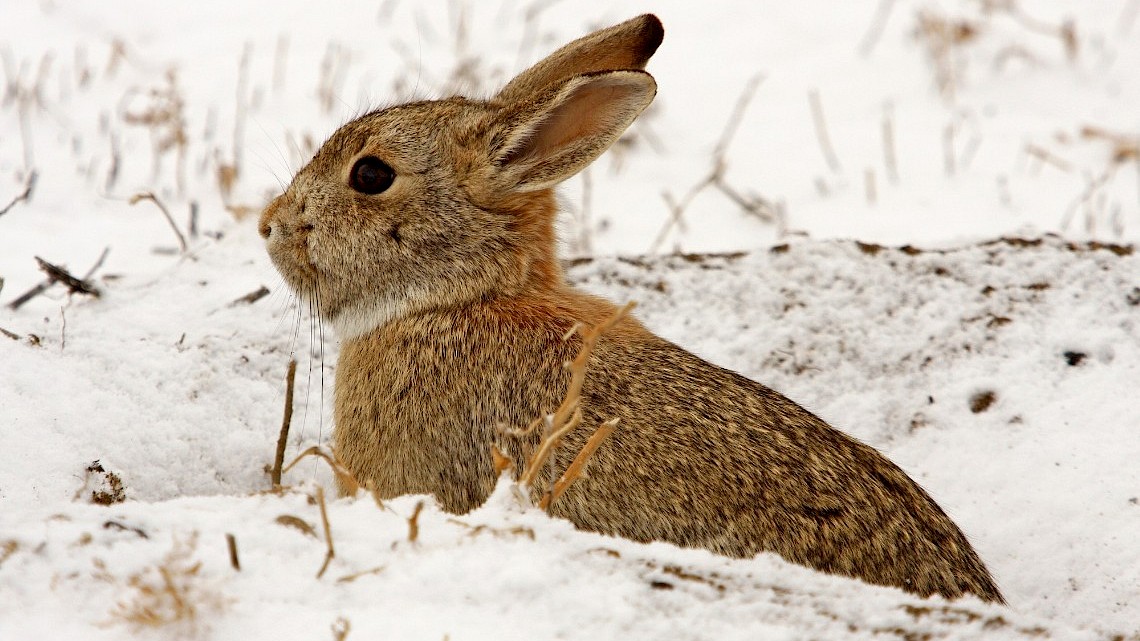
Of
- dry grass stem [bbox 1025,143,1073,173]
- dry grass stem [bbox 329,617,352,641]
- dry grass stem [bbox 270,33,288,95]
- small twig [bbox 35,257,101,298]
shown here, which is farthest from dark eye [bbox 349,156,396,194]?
dry grass stem [bbox 1025,143,1073,173]

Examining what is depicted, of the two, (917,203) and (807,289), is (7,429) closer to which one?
(807,289)

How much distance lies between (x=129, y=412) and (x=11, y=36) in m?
5.41

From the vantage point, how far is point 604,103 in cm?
375

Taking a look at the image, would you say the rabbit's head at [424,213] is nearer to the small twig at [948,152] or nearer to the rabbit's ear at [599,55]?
the rabbit's ear at [599,55]

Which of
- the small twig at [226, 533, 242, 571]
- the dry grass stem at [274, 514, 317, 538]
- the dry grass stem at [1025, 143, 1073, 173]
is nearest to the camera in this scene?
the small twig at [226, 533, 242, 571]

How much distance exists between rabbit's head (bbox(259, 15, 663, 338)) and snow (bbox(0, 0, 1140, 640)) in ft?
1.57

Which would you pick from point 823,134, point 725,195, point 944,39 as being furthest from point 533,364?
point 944,39

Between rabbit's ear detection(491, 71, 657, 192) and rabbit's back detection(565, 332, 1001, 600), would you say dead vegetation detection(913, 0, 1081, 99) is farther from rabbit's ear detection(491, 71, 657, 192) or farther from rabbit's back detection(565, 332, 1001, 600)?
rabbit's back detection(565, 332, 1001, 600)

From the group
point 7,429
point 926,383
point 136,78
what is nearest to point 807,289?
point 926,383

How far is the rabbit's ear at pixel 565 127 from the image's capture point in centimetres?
365

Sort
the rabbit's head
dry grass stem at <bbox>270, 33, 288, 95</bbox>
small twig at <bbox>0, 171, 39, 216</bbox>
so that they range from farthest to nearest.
Result: dry grass stem at <bbox>270, 33, 288, 95</bbox> < small twig at <bbox>0, 171, 39, 216</bbox> < the rabbit's head

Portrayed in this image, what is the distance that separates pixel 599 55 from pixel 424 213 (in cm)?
95

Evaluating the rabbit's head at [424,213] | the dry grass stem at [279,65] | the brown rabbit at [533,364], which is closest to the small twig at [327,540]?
the brown rabbit at [533,364]

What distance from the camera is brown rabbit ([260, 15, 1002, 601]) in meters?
3.17
